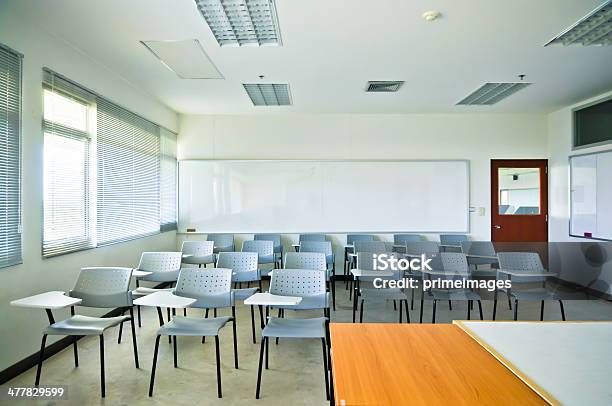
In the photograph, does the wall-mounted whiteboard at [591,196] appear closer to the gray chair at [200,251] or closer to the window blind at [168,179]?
the gray chair at [200,251]

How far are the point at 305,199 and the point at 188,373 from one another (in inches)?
162

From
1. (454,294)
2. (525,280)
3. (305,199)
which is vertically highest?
(305,199)

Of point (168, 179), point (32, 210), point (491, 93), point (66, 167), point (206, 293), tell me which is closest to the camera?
point (206, 293)

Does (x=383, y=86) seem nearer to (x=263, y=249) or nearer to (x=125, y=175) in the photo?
(x=263, y=249)

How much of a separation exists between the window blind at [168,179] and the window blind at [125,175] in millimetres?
184

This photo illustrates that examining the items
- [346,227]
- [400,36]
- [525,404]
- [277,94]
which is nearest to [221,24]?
[400,36]

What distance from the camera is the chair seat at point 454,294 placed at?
3.91 m

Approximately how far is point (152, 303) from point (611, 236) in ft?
20.6

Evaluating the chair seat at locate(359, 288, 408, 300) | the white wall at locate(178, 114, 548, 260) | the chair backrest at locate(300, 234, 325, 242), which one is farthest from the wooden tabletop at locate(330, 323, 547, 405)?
the white wall at locate(178, 114, 548, 260)

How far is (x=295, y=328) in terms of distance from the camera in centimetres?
281

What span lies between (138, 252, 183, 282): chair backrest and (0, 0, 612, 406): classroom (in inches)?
1.0

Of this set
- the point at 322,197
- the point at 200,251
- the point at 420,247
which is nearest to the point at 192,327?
the point at 200,251

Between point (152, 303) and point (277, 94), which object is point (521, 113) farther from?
point (152, 303)

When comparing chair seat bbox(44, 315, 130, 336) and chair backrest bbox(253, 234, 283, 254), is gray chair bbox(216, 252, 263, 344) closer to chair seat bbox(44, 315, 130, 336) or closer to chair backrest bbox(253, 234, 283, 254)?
chair seat bbox(44, 315, 130, 336)
